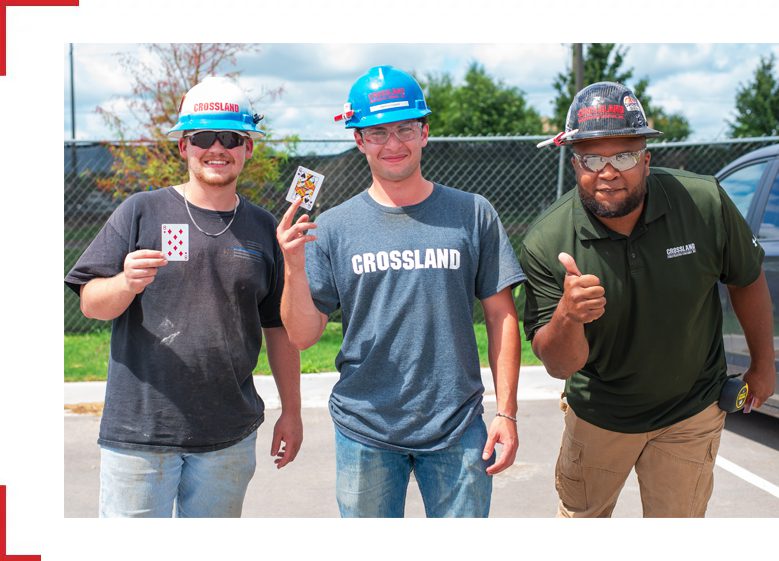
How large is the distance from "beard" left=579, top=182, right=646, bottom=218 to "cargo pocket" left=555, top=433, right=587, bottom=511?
41.2 inches

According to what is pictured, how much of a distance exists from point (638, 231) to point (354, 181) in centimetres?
689

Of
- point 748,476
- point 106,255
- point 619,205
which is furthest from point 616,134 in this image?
point 748,476

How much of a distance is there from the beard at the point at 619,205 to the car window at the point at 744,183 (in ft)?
10.9

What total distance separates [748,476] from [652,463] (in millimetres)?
2244

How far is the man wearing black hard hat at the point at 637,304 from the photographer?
3115 millimetres

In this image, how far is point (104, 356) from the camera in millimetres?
8703

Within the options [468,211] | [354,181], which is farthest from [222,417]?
[354,181]

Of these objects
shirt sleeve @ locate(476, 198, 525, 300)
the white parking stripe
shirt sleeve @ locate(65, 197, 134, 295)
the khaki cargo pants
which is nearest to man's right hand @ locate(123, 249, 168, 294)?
shirt sleeve @ locate(65, 197, 134, 295)

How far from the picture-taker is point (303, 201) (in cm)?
311

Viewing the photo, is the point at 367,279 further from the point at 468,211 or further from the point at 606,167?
the point at 606,167

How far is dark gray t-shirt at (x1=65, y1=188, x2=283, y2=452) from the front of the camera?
9.69ft

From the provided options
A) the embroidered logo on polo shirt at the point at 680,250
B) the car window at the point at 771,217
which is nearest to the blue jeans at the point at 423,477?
the embroidered logo on polo shirt at the point at 680,250
